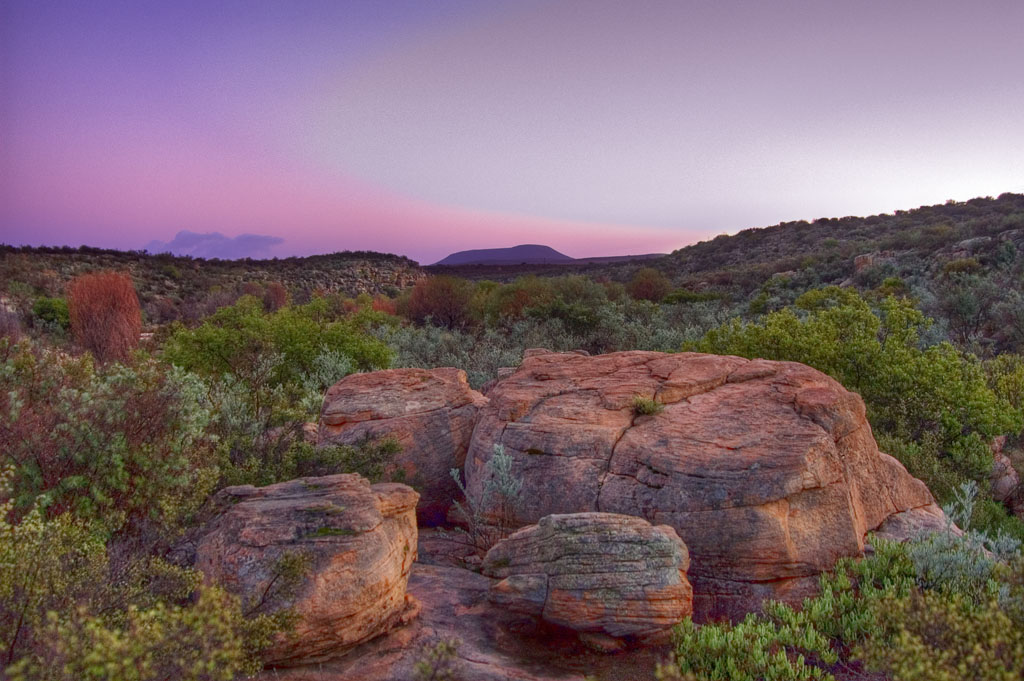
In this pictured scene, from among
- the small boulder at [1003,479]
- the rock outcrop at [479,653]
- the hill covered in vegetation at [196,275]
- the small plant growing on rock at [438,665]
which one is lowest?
the small boulder at [1003,479]

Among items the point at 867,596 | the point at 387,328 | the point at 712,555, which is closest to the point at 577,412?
the point at 712,555

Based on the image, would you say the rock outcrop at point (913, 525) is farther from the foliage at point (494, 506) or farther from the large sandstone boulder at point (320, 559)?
the large sandstone boulder at point (320, 559)

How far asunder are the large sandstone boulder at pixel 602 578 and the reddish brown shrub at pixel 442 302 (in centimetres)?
2054

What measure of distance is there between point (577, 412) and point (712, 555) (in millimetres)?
2511

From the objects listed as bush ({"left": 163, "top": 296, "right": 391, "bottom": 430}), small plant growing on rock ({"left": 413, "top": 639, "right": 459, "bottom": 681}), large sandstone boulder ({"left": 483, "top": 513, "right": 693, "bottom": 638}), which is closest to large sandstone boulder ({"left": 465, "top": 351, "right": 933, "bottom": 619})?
large sandstone boulder ({"left": 483, "top": 513, "right": 693, "bottom": 638})

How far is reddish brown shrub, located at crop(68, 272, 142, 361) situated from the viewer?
17172 mm

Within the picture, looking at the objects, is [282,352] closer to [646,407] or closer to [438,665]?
[646,407]

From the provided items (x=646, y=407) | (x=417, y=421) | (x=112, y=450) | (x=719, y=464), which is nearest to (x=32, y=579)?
(x=112, y=450)

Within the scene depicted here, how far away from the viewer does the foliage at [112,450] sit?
5.25m

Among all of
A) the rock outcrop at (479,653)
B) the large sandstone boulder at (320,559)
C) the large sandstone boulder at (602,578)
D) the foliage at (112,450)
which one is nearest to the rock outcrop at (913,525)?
the large sandstone boulder at (602,578)

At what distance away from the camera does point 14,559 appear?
375cm

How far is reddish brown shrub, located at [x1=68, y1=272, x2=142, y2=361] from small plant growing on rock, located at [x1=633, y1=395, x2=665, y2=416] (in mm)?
14913

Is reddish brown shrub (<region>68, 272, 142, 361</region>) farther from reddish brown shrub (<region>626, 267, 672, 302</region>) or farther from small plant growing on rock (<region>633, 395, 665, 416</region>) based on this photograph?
reddish brown shrub (<region>626, 267, 672, 302</region>)

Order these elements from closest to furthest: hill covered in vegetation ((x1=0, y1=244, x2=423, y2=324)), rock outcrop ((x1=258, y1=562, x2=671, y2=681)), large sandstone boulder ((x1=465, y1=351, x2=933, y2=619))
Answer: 1. rock outcrop ((x1=258, y1=562, x2=671, y2=681))
2. large sandstone boulder ((x1=465, y1=351, x2=933, y2=619))
3. hill covered in vegetation ((x1=0, y1=244, x2=423, y2=324))
